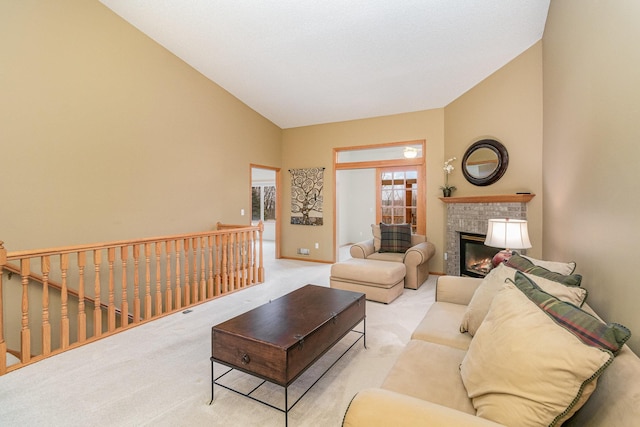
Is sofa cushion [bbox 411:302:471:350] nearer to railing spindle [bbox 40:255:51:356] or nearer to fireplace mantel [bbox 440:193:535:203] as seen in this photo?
fireplace mantel [bbox 440:193:535:203]

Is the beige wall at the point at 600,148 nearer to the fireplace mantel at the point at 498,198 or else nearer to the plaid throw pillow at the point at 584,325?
the plaid throw pillow at the point at 584,325

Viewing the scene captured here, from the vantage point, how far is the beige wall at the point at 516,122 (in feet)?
12.8

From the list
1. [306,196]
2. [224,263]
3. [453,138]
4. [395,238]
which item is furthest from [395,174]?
[224,263]

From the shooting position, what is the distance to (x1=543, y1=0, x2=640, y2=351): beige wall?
148cm

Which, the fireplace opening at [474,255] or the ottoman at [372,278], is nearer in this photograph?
the ottoman at [372,278]

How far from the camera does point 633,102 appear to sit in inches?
58.3

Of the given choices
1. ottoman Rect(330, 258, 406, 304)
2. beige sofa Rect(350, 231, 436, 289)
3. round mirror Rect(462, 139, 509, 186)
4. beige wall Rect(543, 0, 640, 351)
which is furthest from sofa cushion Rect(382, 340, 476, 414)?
round mirror Rect(462, 139, 509, 186)

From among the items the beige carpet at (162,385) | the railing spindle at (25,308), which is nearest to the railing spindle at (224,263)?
the beige carpet at (162,385)

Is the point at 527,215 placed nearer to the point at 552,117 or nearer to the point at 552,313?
the point at 552,117

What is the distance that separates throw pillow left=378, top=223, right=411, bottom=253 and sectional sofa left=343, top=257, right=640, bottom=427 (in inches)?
136

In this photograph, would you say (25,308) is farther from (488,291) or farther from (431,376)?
(488,291)

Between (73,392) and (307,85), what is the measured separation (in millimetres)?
4773

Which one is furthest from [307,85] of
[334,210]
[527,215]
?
[527,215]

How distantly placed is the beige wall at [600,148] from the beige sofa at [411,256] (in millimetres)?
1704
